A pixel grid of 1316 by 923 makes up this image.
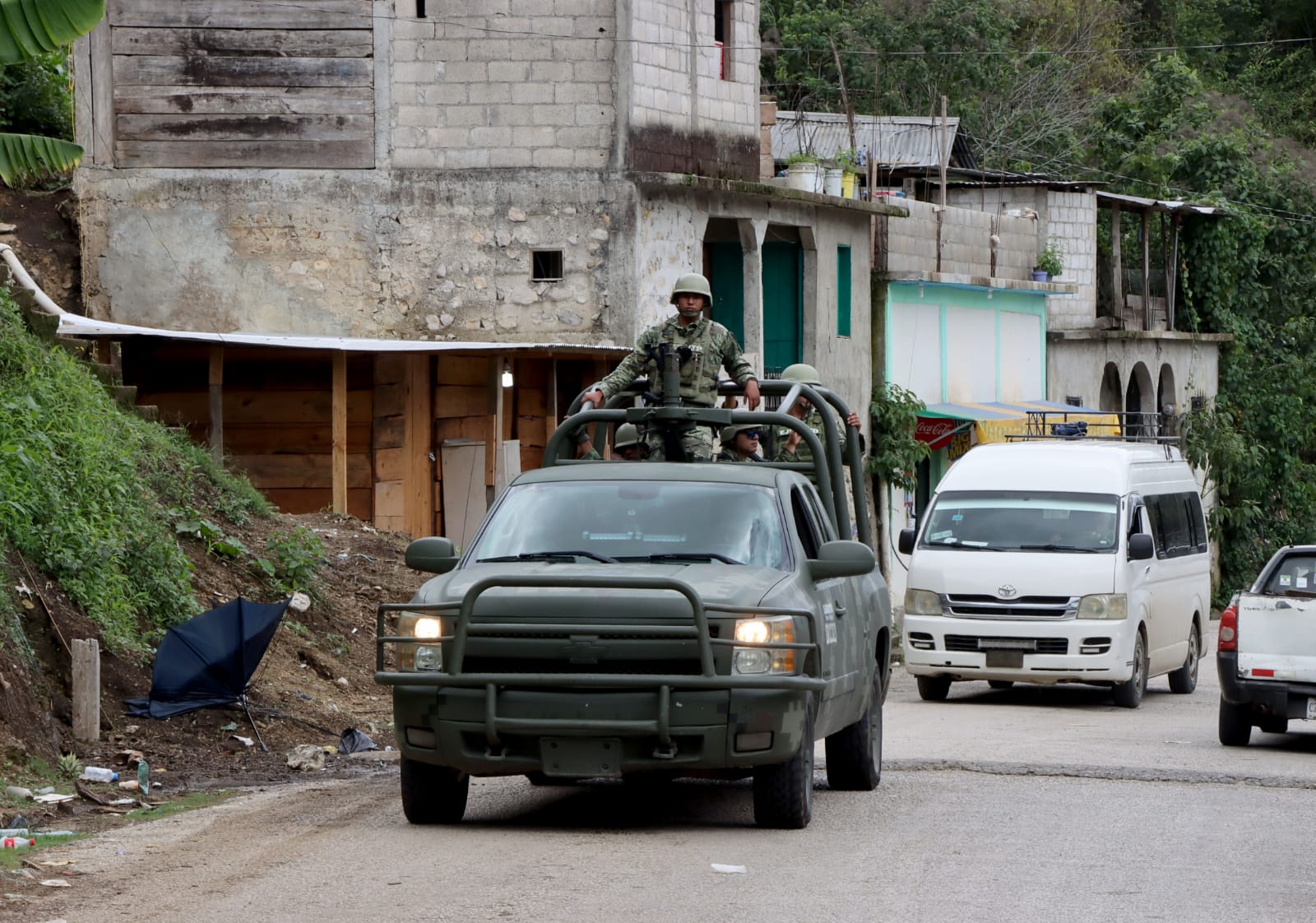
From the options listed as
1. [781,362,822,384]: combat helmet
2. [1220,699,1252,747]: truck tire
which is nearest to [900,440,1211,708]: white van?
[1220,699,1252,747]: truck tire

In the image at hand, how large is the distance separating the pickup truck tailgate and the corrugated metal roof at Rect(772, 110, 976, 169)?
24.5m

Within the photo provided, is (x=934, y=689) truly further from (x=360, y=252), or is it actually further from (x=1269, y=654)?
(x=360, y=252)

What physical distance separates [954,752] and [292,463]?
12.6 m

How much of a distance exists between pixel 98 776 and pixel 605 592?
395 centimetres

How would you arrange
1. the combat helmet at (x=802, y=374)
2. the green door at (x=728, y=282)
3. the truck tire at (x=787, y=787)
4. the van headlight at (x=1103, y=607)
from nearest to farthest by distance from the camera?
the truck tire at (x=787, y=787), the combat helmet at (x=802, y=374), the van headlight at (x=1103, y=607), the green door at (x=728, y=282)

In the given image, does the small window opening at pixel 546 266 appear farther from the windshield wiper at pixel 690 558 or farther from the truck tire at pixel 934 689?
the windshield wiper at pixel 690 558

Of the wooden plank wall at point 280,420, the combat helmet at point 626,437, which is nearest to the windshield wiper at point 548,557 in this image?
the combat helmet at point 626,437

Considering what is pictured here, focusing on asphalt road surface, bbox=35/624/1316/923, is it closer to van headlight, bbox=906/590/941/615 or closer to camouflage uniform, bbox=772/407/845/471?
camouflage uniform, bbox=772/407/845/471

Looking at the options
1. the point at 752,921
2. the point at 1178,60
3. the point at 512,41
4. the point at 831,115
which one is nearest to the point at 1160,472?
the point at 512,41

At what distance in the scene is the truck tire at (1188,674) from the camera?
19.9 m

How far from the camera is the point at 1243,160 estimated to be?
137 feet

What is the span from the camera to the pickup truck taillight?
1397cm

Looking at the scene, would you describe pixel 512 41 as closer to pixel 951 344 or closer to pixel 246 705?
pixel 951 344

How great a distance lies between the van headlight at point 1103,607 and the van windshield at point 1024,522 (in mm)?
448
